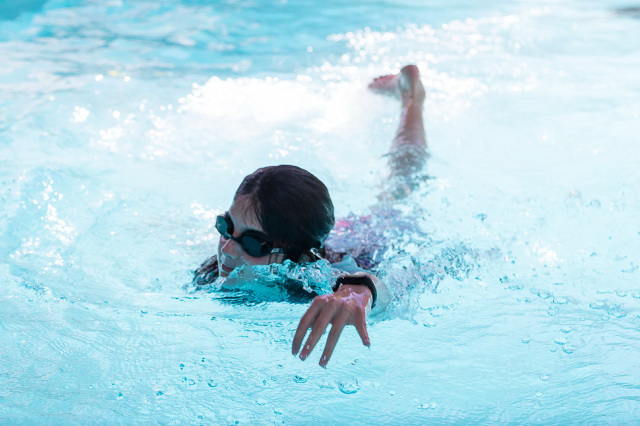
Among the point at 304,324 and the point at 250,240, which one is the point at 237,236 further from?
the point at 304,324

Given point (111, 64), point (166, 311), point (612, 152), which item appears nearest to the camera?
point (166, 311)

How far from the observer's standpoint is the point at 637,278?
3357mm

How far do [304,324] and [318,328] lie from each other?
0.04m

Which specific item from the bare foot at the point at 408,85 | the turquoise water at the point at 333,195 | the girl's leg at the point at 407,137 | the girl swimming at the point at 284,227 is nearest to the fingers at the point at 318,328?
the girl swimming at the point at 284,227

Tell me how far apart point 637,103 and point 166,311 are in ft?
15.3

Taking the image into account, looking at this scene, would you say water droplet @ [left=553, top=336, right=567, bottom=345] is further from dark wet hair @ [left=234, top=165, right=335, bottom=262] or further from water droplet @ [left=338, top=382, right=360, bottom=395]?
dark wet hair @ [left=234, top=165, right=335, bottom=262]

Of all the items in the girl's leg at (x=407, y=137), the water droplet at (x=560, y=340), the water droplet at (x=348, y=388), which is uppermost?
the girl's leg at (x=407, y=137)

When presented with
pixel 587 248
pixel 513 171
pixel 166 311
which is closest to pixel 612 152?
pixel 513 171

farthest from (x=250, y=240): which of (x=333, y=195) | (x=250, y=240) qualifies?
(x=333, y=195)

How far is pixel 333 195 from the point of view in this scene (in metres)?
4.52

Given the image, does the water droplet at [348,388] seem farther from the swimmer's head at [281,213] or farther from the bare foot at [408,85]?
the bare foot at [408,85]

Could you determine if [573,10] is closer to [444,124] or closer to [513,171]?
[444,124]

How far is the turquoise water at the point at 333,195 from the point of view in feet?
8.09

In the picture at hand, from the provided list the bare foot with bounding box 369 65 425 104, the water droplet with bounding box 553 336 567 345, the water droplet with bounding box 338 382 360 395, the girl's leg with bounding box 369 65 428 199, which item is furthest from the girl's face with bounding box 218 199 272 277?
the bare foot with bounding box 369 65 425 104
